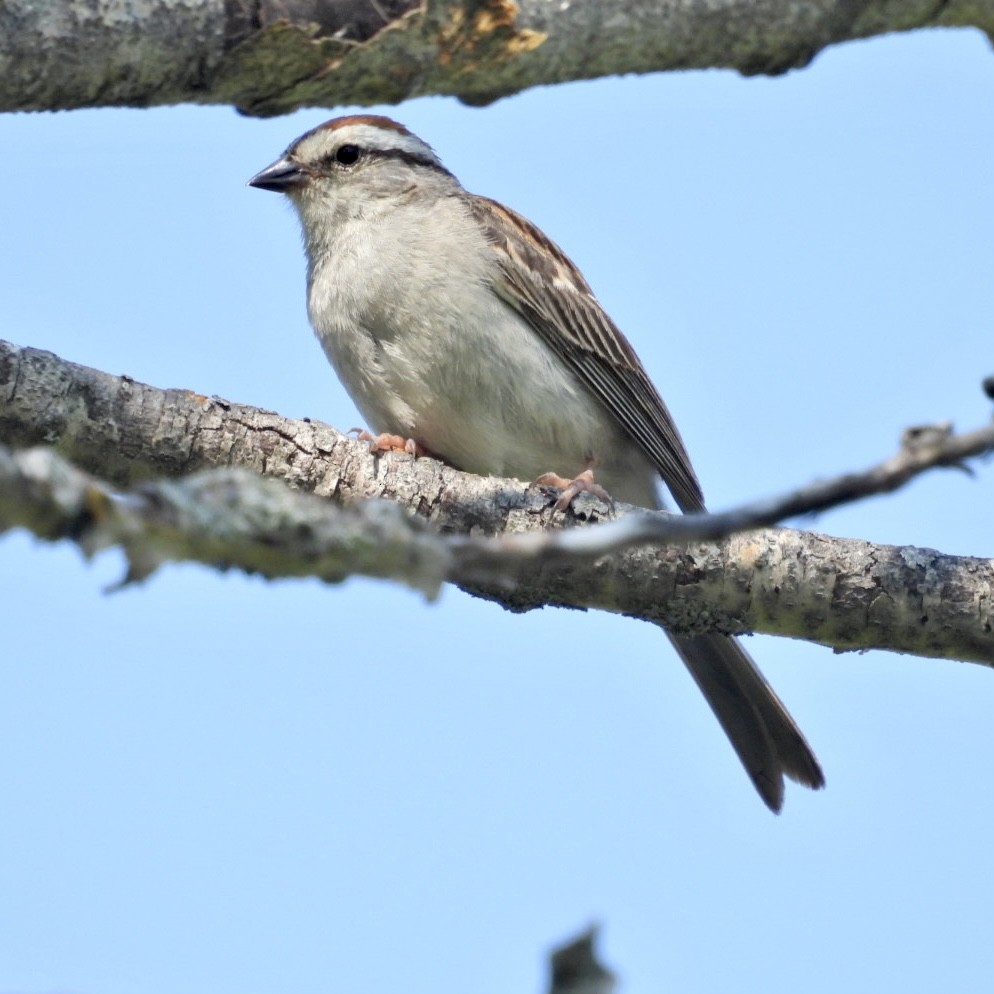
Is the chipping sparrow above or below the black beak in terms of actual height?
below

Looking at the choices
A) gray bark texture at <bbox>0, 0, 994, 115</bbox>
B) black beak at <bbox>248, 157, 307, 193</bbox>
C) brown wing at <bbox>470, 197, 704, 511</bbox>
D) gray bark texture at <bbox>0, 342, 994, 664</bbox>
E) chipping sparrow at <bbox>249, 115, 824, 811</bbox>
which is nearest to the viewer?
gray bark texture at <bbox>0, 0, 994, 115</bbox>

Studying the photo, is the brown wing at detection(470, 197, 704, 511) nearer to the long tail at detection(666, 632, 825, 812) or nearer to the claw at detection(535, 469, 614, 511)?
the long tail at detection(666, 632, 825, 812)

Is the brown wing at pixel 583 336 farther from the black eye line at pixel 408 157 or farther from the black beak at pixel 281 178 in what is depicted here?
the black beak at pixel 281 178

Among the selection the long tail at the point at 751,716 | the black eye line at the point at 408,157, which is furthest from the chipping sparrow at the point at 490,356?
the black eye line at the point at 408,157

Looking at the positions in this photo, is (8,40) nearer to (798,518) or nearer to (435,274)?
(798,518)

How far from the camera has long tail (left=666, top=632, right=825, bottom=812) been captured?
5930 millimetres

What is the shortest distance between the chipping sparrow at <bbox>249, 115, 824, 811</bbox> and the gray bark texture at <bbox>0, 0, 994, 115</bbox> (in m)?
2.19

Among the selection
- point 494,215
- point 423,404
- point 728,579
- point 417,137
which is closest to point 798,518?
point 728,579

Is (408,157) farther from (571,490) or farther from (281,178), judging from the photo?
(571,490)

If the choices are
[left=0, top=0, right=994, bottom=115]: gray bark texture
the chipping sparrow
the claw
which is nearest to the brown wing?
the chipping sparrow

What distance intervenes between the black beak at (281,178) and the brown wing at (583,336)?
A: 793 mm

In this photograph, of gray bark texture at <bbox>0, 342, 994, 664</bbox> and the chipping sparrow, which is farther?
the chipping sparrow

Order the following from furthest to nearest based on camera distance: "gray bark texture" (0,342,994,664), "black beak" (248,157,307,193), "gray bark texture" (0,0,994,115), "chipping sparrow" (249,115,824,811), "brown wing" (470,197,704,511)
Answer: "black beak" (248,157,307,193), "brown wing" (470,197,704,511), "chipping sparrow" (249,115,824,811), "gray bark texture" (0,342,994,664), "gray bark texture" (0,0,994,115)

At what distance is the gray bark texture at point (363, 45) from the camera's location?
3348 mm
